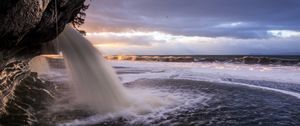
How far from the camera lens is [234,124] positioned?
788cm

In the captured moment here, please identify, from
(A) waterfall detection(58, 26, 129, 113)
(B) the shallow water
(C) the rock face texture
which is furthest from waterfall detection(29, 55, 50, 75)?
(B) the shallow water

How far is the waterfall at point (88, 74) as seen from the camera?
10.8 metres

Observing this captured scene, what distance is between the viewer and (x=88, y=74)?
36.9 feet

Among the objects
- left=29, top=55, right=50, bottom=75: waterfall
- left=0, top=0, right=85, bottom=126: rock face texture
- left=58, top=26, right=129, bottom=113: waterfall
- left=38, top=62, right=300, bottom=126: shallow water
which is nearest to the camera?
left=0, top=0, right=85, bottom=126: rock face texture

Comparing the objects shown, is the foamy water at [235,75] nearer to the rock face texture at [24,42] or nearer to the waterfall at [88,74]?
the waterfall at [88,74]

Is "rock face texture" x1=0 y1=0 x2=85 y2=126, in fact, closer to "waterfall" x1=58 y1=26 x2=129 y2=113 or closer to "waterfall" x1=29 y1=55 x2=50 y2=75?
"waterfall" x1=58 y1=26 x2=129 y2=113

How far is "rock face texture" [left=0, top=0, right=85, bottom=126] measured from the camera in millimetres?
5363

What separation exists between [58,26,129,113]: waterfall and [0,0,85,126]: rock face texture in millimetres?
1060

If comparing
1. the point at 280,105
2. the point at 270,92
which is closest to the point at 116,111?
the point at 280,105

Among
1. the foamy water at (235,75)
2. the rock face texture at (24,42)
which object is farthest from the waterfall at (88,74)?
the foamy water at (235,75)

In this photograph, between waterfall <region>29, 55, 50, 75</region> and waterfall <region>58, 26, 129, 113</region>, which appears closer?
waterfall <region>58, 26, 129, 113</region>

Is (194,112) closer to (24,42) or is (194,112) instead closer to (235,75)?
(24,42)

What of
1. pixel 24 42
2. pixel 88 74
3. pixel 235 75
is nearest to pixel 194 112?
pixel 88 74

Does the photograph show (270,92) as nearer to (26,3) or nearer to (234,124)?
(234,124)
